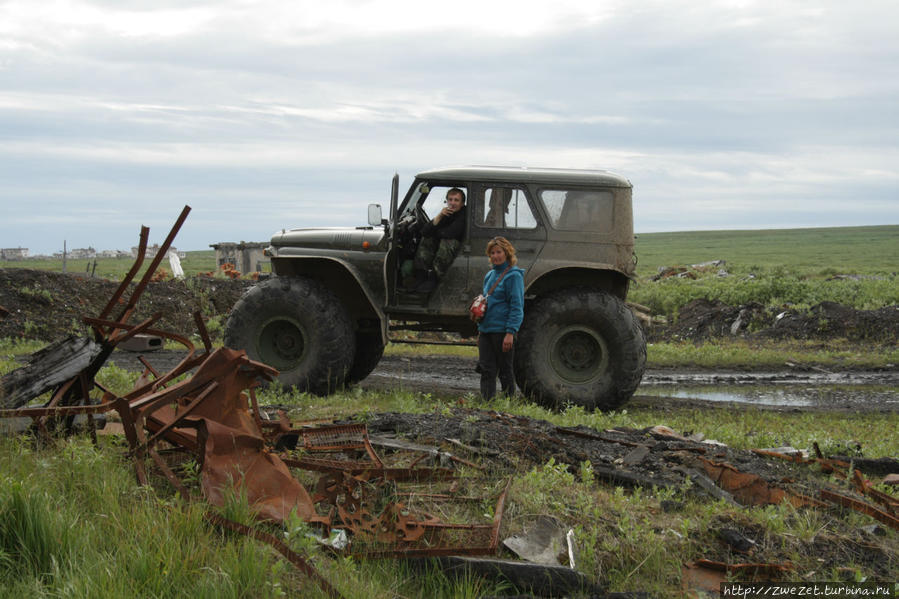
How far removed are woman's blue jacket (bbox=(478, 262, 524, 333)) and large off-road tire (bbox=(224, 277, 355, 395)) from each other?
166 centimetres

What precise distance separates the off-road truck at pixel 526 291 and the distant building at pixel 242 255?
1773 centimetres

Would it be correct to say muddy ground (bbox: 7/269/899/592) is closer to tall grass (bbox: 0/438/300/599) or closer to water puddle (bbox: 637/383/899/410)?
water puddle (bbox: 637/383/899/410)

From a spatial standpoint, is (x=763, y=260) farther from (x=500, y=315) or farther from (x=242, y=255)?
(x=500, y=315)

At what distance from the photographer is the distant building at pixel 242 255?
1049 inches

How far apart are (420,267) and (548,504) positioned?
494 cm

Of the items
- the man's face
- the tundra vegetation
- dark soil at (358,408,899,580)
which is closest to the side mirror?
the man's face

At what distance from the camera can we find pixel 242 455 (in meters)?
4.27

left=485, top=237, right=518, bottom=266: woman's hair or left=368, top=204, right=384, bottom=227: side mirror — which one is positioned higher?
left=368, top=204, right=384, bottom=227: side mirror

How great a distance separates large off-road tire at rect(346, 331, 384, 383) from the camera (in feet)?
33.7

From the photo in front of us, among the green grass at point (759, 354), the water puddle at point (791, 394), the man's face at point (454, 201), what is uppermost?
the man's face at point (454, 201)

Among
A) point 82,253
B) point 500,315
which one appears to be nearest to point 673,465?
point 500,315

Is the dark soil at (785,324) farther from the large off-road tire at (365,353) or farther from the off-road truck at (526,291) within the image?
the large off-road tire at (365,353)

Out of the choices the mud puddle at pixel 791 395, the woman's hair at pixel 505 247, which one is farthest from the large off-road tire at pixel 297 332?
the mud puddle at pixel 791 395

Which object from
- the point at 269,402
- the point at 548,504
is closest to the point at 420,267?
the point at 269,402
